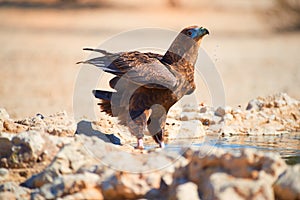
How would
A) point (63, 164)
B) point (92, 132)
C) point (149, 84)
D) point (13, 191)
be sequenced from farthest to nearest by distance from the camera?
point (92, 132), point (149, 84), point (63, 164), point (13, 191)

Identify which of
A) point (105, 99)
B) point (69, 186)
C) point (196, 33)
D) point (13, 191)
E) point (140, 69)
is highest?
point (196, 33)

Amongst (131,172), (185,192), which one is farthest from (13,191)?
(185,192)

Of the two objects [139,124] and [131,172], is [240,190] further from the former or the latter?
[139,124]

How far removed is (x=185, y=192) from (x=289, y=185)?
0.69 m

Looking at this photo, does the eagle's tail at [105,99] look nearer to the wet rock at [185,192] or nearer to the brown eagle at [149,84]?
the brown eagle at [149,84]

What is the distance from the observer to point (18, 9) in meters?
24.0

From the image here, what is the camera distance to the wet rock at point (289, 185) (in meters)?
4.57

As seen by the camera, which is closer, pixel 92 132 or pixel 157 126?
pixel 92 132

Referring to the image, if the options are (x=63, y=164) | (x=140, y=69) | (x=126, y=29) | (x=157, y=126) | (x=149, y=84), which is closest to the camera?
(x=63, y=164)

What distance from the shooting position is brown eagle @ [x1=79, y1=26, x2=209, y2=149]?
738cm

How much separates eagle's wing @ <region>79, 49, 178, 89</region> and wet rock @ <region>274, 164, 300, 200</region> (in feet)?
9.16

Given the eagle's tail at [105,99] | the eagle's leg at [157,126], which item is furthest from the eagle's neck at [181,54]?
the eagle's tail at [105,99]

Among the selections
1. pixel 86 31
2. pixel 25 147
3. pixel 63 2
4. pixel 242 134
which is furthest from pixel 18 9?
pixel 25 147

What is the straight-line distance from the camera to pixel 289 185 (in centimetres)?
459
